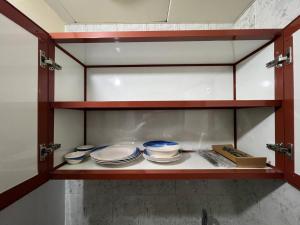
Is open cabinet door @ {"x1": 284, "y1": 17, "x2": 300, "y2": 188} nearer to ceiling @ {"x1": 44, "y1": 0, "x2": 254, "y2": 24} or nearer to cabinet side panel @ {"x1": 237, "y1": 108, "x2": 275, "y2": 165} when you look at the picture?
cabinet side panel @ {"x1": 237, "y1": 108, "x2": 275, "y2": 165}

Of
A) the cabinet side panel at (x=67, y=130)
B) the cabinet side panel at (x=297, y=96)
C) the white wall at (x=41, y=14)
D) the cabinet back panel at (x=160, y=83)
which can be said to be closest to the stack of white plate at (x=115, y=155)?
the cabinet side panel at (x=67, y=130)

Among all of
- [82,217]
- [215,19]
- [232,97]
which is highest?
[215,19]

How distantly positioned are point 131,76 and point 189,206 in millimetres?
866

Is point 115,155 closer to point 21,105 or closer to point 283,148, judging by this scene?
point 21,105

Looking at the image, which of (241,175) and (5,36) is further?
(241,175)

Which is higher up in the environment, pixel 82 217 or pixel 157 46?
pixel 157 46

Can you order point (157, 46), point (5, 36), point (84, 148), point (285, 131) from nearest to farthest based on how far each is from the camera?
point (5, 36)
point (285, 131)
point (157, 46)
point (84, 148)

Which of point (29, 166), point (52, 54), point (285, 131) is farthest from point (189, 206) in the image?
point (52, 54)

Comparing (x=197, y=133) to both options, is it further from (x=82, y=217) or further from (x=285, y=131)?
(x=82, y=217)

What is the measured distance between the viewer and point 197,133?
2.79 ft

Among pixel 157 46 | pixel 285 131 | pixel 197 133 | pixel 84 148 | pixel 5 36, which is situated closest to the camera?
pixel 5 36

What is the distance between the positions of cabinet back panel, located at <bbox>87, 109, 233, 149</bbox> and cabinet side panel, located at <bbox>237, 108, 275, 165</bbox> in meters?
0.07

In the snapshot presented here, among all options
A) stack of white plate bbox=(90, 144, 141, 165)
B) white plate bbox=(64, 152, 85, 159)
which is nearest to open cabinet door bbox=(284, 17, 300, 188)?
stack of white plate bbox=(90, 144, 141, 165)

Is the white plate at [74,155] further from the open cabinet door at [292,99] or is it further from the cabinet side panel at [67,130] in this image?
the open cabinet door at [292,99]
